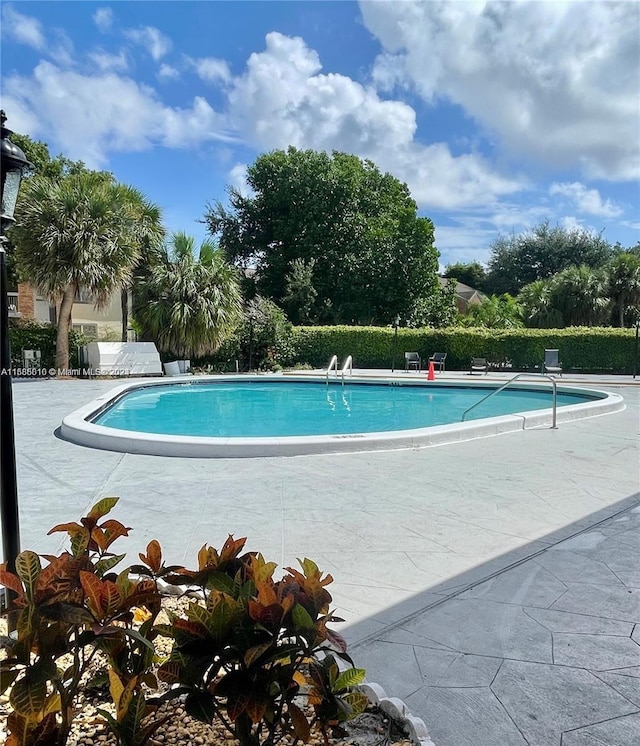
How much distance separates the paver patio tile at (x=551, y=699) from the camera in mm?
2016

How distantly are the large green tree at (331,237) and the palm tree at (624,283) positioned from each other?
8758 mm

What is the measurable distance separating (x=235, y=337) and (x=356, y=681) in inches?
778

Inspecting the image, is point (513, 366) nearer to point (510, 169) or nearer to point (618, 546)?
point (510, 169)

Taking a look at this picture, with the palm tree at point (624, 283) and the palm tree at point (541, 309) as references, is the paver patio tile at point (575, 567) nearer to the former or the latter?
the palm tree at point (541, 309)

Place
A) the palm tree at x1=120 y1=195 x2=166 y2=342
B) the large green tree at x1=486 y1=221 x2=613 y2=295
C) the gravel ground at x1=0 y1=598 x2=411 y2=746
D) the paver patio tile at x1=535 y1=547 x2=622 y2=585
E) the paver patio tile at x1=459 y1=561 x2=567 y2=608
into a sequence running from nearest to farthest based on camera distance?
the gravel ground at x1=0 y1=598 x2=411 y2=746, the paver patio tile at x1=459 y1=561 x2=567 y2=608, the paver patio tile at x1=535 y1=547 x2=622 y2=585, the palm tree at x1=120 y1=195 x2=166 y2=342, the large green tree at x1=486 y1=221 x2=613 y2=295

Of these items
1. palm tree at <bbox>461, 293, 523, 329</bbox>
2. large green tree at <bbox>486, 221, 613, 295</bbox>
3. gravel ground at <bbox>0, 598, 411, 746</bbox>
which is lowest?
gravel ground at <bbox>0, 598, 411, 746</bbox>

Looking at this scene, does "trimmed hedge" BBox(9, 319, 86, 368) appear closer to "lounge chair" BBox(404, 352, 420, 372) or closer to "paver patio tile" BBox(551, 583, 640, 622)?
"lounge chair" BBox(404, 352, 420, 372)

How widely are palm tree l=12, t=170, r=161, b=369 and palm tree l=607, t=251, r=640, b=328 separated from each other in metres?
22.8

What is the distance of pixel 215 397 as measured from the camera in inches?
606

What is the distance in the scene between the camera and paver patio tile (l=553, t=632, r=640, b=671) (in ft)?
7.97

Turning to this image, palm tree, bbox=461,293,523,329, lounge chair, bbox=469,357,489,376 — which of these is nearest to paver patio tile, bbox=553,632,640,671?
lounge chair, bbox=469,357,489,376

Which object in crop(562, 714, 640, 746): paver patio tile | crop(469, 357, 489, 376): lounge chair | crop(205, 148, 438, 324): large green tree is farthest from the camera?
crop(205, 148, 438, 324): large green tree

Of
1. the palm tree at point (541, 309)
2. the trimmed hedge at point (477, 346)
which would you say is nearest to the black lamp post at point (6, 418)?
→ the trimmed hedge at point (477, 346)

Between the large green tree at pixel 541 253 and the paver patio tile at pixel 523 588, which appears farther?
the large green tree at pixel 541 253
